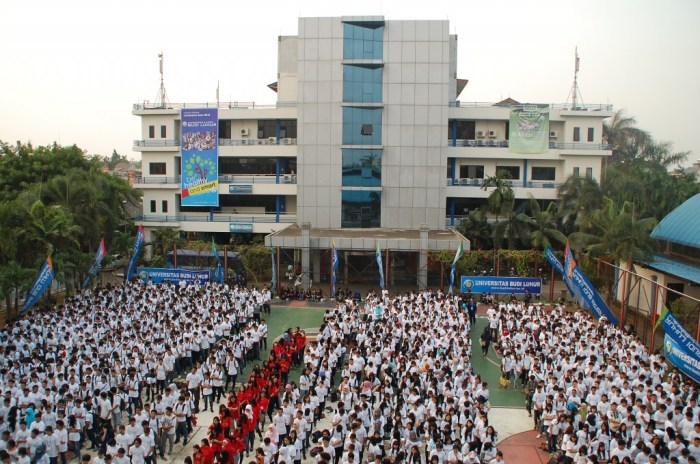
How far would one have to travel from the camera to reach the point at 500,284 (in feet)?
75.3

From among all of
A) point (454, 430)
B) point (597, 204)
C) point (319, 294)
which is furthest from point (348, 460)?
point (597, 204)

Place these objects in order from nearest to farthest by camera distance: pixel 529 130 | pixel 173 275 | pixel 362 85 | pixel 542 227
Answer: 1. pixel 173 275
2. pixel 542 227
3. pixel 362 85
4. pixel 529 130

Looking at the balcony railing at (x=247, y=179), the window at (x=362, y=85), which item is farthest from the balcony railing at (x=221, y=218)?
the window at (x=362, y=85)

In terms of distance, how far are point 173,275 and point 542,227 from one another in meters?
16.6

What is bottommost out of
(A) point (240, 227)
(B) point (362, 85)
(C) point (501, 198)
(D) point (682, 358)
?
(D) point (682, 358)

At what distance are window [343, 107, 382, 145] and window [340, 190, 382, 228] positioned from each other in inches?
112

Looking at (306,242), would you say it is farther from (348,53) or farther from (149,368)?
(149,368)

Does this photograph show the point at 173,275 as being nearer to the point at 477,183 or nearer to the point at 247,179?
the point at 247,179

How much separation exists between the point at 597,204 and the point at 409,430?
2147cm

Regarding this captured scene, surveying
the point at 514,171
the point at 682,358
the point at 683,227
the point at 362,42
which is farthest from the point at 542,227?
the point at 682,358

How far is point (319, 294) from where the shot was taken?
2667 cm

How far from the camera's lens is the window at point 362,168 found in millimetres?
33219

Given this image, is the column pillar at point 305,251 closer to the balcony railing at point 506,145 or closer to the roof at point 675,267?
the balcony railing at point 506,145

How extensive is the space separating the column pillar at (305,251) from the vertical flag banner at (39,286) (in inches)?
438
